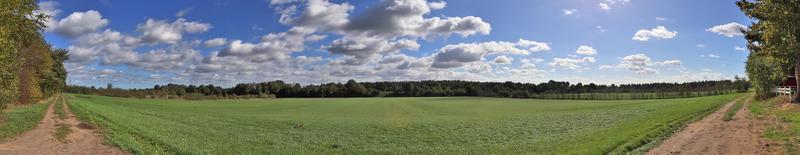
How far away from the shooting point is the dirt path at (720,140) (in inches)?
612

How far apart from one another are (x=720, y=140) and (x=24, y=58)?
5786 cm

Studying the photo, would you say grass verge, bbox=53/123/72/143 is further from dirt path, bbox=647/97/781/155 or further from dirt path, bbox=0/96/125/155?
dirt path, bbox=647/97/781/155

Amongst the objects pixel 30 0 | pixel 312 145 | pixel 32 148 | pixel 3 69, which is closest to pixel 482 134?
pixel 312 145

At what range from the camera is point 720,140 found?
1748 cm

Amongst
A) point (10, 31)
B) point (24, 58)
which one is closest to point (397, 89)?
point (24, 58)

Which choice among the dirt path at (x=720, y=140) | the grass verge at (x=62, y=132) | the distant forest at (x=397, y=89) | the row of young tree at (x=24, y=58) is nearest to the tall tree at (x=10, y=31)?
the row of young tree at (x=24, y=58)

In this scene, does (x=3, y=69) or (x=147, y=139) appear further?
(x=3, y=69)

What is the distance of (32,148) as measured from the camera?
1891cm

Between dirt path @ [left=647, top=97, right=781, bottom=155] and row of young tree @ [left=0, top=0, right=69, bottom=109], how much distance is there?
95.4 ft

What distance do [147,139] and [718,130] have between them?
23.2 m

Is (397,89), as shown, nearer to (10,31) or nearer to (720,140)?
(10,31)

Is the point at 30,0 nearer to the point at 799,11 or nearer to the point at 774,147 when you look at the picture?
the point at 774,147

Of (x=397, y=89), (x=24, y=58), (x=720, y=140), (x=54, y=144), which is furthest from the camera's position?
(x=397, y=89)

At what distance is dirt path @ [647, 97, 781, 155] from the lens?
51.0 feet
